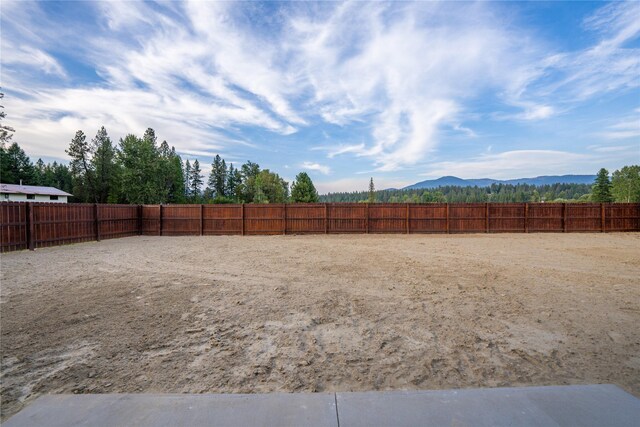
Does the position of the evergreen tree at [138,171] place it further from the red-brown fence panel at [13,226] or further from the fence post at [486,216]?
the fence post at [486,216]

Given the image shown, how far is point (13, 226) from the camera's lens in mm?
11422

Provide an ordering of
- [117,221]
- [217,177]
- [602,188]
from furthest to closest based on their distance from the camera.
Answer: [217,177] < [602,188] < [117,221]

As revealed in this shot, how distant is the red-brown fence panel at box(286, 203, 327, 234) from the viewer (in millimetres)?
18250

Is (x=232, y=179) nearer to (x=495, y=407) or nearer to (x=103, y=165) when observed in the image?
(x=103, y=165)

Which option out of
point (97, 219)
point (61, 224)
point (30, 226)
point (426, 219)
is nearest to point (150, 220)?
point (97, 219)

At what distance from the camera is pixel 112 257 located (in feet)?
33.2

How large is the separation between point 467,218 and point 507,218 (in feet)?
8.51

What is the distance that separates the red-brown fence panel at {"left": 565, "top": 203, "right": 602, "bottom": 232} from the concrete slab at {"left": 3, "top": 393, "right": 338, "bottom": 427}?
22.8 metres

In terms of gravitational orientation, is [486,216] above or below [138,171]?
below

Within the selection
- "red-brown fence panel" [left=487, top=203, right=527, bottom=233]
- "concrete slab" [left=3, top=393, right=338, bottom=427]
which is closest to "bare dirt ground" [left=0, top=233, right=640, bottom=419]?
"concrete slab" [left=3, top=393, right=338, bottom=427]

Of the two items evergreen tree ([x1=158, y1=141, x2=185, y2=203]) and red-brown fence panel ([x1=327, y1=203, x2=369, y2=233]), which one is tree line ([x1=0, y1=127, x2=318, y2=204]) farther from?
red-brown fence panel ([x1=327, y1=203, x2=369, y2=233])

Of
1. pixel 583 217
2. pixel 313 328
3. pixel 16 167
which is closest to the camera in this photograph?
pixel 313 328

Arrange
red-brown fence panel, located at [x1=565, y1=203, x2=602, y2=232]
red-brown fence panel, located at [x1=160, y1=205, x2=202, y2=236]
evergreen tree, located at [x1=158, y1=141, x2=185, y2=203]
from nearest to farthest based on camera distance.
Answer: red-brown fence panel, located at [x1=160, y1=205, x2=202, y2=236], red-brown fence panel, located at [x1=565, y1=203, x2=602, y2=232], evergreen tree, located at [x1=158, y1=141, x2=185, y2=203]

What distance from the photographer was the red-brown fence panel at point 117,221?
15.5 m
